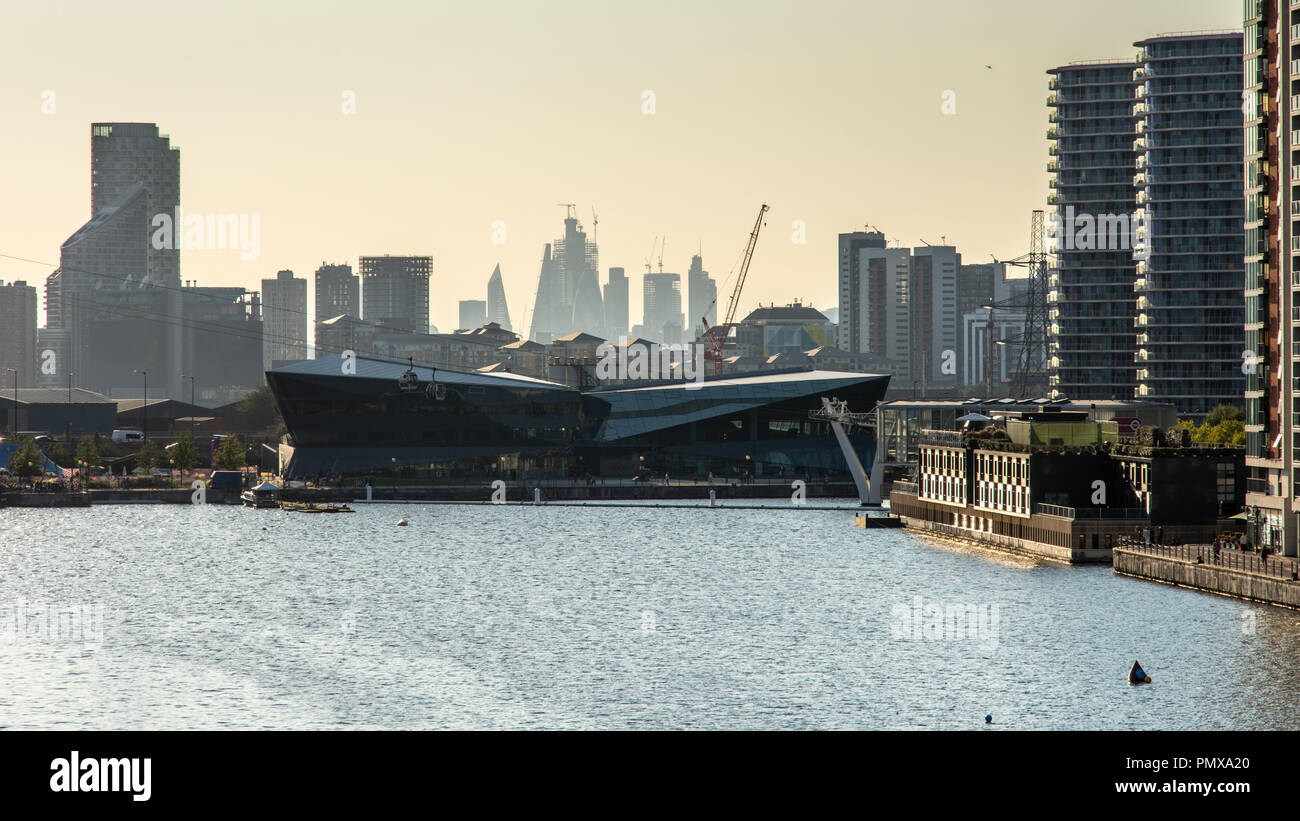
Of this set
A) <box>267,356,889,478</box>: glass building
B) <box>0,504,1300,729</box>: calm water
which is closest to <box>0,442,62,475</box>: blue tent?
<box>267,356,889,478</box>: glass building

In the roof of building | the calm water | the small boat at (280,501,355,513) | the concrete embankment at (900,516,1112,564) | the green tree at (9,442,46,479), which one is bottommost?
the calm water

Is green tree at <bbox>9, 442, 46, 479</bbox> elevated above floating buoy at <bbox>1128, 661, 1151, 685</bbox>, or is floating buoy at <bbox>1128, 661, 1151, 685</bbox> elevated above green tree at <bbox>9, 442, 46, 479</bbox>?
green tree at <bbox>9, 442, 46, 479</bbox>

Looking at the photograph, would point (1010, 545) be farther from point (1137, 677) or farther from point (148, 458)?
point (148, 458)

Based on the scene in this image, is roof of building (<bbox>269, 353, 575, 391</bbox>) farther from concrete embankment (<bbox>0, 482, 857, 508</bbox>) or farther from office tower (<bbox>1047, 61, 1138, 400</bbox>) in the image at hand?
office tower (<bbox>1047, 61, 1138, 400</bbox>)

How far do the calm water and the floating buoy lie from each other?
1.81ft

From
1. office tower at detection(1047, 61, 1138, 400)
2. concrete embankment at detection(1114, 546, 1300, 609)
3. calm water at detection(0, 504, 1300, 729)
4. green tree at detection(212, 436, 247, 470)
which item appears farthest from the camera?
office tower at detection(1047, 61, 1138, 400)

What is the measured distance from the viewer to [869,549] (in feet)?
319

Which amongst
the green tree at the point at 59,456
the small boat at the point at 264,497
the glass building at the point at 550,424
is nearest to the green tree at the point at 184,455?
the glass building at the point at 550,424

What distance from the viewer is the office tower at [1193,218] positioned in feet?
522

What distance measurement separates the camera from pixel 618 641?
6038 centimetres

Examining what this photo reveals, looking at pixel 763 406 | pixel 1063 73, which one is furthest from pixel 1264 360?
pixel 1063 73

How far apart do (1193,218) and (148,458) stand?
351ft

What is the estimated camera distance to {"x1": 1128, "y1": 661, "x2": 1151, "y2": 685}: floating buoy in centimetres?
5050
